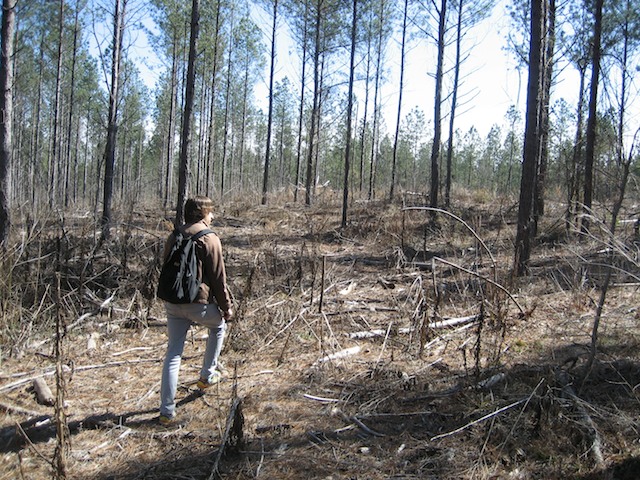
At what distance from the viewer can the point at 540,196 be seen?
12.0m

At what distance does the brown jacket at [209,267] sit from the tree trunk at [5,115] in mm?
4078

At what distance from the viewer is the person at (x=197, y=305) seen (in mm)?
3414

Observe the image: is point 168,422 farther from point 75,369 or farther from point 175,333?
point 75,369

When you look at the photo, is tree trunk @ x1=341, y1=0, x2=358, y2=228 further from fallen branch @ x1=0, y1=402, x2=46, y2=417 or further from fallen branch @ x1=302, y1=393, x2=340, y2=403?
fallen branch @ x1=0, y1=402, x2=46, y2=417

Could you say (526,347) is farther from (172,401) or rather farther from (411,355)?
(172,401)

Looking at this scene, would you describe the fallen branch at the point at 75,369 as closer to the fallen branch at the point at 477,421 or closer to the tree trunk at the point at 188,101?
the fallen branch at the point at 477,421

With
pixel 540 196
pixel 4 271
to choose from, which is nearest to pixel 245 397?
pixel 4 271

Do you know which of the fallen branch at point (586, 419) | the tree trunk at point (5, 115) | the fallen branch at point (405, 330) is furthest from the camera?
the tree trunk at point (5, 115)

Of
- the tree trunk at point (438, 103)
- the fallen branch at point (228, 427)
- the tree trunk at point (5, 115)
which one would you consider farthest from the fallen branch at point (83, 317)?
the tree trunk at point (438, 103)

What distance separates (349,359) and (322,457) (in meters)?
1.60

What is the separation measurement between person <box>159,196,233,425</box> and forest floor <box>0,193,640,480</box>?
1.00ft

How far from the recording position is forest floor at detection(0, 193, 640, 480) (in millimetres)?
2938

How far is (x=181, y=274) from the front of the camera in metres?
3.36

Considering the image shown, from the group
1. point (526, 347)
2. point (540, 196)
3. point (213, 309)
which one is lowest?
point (526, 347)
